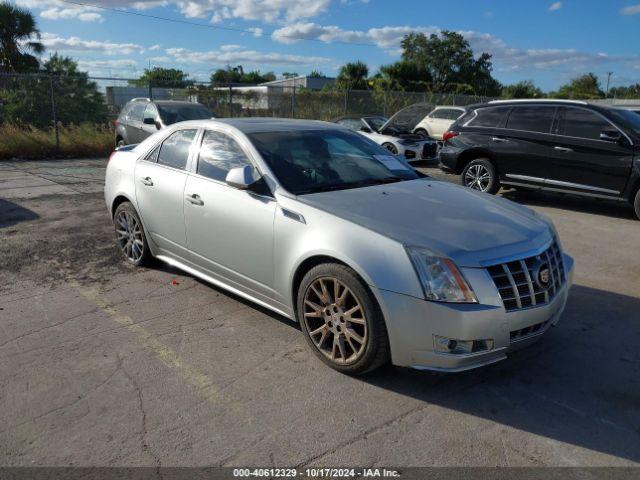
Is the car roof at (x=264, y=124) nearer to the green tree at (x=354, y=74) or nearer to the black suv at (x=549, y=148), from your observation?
the black suv at (x=549, y=148)

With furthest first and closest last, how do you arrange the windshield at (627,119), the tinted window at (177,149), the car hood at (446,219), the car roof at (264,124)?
the windshield at (627,119) < the tinted window at (177,149) < the car roof at (264,124) < the car hood at (446,219)

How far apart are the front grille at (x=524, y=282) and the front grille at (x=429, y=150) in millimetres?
11036

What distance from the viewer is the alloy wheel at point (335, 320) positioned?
3.42 meters

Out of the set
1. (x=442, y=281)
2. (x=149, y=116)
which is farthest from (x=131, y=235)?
A: (x=149, y=116)

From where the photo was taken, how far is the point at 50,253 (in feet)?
20.4

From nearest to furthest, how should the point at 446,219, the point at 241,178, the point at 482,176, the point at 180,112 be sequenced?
the point at 446,219, the point at 241,178, the point at 482,176, the point at 180,112

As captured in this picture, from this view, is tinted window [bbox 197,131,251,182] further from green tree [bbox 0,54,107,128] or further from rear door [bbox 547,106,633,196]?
green tree [bbox 0,54,107,128]

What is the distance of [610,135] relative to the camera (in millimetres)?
8305

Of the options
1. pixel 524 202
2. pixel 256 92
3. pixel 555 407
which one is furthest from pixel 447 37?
pixel 555 407

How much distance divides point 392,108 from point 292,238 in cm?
2374

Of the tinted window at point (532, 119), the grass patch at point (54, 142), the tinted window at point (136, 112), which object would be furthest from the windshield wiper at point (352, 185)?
A: the grass patch at point (54, 142)

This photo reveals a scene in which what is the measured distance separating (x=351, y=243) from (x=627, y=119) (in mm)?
7268

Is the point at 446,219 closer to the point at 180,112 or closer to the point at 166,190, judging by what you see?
the point at 166,190

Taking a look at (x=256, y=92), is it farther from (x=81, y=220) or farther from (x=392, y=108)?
(x=81, y=220)
